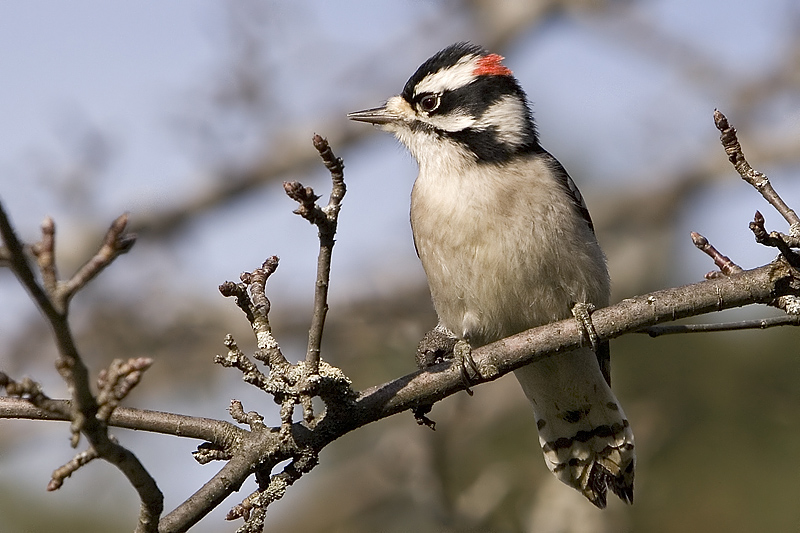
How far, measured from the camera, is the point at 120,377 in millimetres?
2477

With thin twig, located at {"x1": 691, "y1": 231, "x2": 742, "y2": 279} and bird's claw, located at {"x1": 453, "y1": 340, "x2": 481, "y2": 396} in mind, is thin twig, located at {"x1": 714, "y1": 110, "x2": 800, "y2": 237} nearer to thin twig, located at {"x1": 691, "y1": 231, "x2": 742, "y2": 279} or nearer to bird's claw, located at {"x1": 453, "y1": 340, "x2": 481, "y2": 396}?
thin twig, located at {"x1": 691, "y1": 231, "x2": 742, "y2": 279}

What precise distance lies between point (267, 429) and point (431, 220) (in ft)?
6.61

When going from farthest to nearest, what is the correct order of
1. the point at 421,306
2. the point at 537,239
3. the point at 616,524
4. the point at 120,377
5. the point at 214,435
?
the point at 421,306 → the point at 616,524 → the point at 537,239 → the point at 214,435 → the point at 120,377

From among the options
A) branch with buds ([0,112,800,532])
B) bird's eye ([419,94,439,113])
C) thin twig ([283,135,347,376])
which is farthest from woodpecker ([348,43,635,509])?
thin twig ([283,135,347,376])

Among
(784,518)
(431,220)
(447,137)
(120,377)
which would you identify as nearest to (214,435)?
(120,377)

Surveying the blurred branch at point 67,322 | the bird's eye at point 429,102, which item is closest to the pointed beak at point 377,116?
the bird's eye at point 429,102

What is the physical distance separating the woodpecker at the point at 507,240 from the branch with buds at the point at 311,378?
827mm

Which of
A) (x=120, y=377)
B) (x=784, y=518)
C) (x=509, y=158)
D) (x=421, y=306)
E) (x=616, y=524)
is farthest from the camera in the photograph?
(x=421, y=306)

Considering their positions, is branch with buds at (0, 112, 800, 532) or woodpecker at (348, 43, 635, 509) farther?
woodpecker at (348, 43, 635, 509)

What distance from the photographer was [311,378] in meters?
3.31

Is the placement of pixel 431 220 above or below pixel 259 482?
above

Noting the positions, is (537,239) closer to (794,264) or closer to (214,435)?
(794,264)

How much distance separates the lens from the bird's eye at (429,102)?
5422 mm

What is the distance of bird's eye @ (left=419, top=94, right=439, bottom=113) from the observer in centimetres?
542
